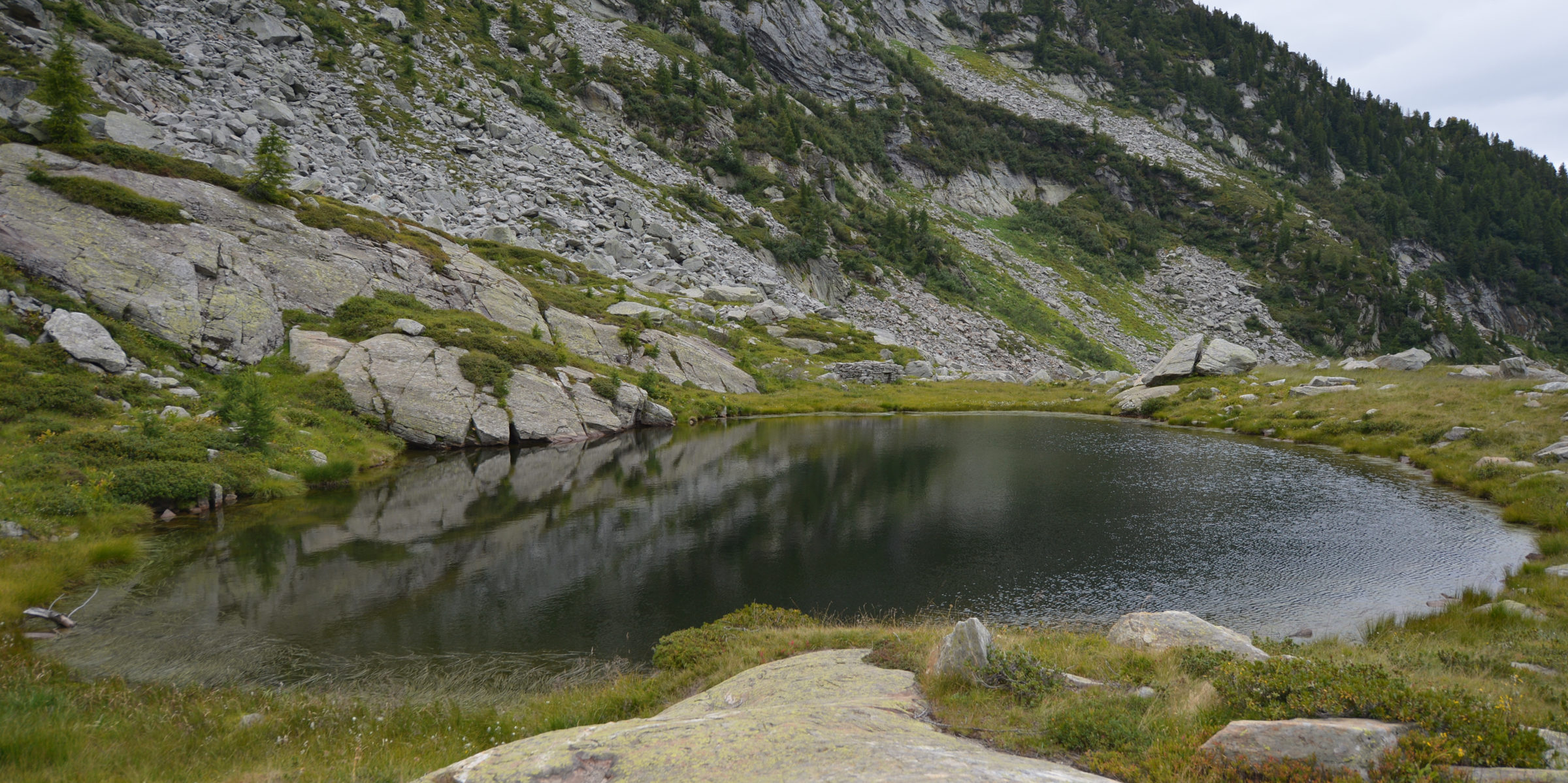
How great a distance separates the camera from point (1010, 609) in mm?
15586

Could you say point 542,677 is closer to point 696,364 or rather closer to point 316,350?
point 316,350

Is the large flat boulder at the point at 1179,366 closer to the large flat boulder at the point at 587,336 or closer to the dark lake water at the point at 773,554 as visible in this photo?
the dark lake water at the point at 773,554

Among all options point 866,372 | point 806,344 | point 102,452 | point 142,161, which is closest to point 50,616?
point 102,452

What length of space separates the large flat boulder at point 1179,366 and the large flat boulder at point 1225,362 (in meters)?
0.55

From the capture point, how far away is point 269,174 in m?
41.5

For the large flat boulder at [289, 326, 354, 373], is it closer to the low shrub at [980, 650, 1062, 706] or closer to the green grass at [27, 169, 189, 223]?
the green grass at [27, 169, 189, 223]

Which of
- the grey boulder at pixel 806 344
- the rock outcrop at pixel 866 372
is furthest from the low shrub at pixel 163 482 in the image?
the grey boulder at pixel 806 344

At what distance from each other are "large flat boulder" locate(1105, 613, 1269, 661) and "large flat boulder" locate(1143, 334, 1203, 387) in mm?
51865

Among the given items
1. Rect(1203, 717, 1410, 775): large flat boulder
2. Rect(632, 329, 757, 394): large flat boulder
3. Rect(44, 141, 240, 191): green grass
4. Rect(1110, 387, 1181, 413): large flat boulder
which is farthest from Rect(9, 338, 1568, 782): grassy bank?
Rect(632, 329, 757, 394): large flat boulder

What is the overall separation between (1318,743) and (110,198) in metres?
50.3

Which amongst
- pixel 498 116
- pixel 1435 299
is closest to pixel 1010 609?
pixel 498 116

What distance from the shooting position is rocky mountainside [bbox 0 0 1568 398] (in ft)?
143

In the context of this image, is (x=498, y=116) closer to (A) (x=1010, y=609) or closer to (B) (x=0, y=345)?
(B) (x=0, y=345)

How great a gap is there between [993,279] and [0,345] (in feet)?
369
